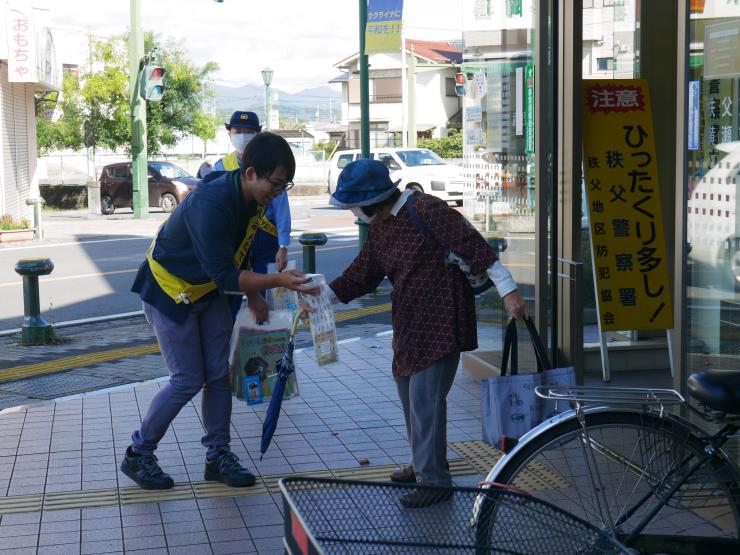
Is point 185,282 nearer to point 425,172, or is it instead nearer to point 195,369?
point 195,369

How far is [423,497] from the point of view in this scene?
2.53 meters

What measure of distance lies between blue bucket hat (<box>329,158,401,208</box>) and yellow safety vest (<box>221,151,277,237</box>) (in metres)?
2.54

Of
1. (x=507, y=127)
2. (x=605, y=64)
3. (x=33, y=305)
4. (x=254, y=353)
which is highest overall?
(x=605, y=64)

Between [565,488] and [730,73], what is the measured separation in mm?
2197

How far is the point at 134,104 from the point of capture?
86.5 feet

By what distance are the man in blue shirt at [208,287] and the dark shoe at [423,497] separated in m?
2.27

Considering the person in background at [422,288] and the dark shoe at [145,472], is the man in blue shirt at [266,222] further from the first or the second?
the person in background at [422,288]

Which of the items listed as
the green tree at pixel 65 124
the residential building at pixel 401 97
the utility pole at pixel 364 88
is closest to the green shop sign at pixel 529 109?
the utility pole at pixel 364 88

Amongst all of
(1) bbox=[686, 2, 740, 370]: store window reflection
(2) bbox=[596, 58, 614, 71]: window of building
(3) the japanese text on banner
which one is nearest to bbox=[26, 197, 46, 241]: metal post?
(3) the japanese text on banner

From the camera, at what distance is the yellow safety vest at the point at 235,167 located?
7168mm

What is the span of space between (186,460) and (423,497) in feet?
11.7

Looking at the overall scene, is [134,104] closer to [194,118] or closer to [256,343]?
[194,118]

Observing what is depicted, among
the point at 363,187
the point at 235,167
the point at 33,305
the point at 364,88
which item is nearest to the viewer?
the point at 363,187

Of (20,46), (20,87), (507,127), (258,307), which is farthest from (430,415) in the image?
(20,87)
